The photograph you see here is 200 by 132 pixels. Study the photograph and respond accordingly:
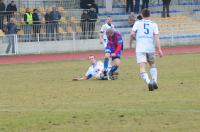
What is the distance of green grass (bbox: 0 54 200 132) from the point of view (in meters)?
10.7

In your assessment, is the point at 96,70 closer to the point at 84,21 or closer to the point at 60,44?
the point at 60,44

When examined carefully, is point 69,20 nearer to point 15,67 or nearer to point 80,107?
point 15,67

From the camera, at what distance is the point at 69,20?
3838 centimetres

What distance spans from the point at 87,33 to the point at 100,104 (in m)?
24.8

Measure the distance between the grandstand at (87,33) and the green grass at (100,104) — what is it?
1367cm

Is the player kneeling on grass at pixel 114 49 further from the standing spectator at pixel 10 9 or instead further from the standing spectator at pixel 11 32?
the standing spectator at pixel 10 9

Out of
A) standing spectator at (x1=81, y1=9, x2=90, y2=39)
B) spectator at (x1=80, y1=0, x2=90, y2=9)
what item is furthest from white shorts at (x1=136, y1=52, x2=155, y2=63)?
spectator at (x1=80, y1=0, x2=90, y2=9)

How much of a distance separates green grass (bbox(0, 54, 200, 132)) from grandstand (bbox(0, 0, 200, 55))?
13665 millimetres

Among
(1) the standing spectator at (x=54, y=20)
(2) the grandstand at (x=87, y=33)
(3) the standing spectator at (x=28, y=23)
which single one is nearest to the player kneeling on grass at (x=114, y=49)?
(2) the grandstand at (x=87, y=33)

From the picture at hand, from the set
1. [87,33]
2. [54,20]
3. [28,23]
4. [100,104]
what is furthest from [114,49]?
[87,33]

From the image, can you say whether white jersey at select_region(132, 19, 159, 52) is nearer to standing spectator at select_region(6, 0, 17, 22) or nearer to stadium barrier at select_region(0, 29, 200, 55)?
stadium barrier at select_region(0, 29, 200, 55)

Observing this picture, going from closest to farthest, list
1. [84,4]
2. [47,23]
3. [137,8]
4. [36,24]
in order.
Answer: [36,24] < [47,23] < [84,4] < [137,8]

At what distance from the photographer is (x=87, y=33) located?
38.2 m

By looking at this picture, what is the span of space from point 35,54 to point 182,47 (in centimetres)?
911
